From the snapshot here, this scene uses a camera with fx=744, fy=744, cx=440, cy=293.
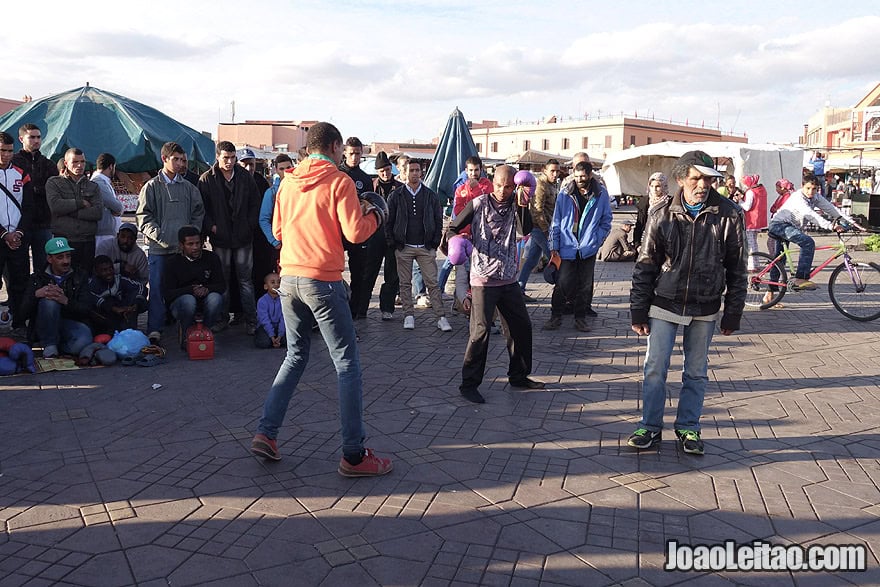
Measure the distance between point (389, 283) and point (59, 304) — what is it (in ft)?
11.9

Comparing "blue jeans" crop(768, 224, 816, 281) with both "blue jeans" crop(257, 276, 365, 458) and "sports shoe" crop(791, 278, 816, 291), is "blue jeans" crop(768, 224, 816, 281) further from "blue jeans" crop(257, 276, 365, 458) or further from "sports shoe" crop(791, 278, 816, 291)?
"blue jeans" crop(257, 276, 365, 458)

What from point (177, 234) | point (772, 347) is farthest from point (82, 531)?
point (772, 347)

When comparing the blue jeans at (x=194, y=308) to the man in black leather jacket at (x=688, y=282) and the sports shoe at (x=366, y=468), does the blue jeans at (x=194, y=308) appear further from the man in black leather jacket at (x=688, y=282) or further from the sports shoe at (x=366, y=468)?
the man in black leather jacket at (x=688, y=282)

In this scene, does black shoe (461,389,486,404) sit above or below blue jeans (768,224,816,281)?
below

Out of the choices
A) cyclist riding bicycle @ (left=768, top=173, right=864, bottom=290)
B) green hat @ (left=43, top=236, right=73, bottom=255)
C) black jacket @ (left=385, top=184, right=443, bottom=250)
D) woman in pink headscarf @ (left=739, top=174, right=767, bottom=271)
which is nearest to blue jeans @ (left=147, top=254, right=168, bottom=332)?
green hat @ (left=43, top=236, right=73, bottom=255)

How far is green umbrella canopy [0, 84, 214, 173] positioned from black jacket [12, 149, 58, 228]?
3.25 metres

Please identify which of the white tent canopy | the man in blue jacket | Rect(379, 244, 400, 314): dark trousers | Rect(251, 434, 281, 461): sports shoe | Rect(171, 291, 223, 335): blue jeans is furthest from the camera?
the white tent canopy

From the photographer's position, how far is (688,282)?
450 centimetres

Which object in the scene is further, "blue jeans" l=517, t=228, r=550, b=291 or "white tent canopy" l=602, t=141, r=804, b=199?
"white tent canopy" l=602, t=141, r=804, b=199

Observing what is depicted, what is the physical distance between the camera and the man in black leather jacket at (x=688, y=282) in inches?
176

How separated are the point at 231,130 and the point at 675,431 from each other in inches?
3074

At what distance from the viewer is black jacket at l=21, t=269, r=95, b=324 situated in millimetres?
6938

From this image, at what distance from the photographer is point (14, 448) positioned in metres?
4.70

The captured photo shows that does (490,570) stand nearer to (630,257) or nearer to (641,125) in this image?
(630,257)
